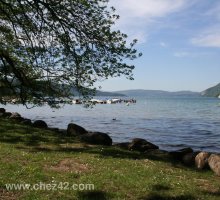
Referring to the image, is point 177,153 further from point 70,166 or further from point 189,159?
point 70,166

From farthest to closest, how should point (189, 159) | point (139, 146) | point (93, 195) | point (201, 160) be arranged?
point (139, 146) → point (189, 159) → point (201, 160) → point (93, 195)

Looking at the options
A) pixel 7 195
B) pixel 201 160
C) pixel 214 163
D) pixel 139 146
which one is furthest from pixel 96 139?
pixel 7 195

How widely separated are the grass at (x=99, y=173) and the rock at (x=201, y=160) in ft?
4.41

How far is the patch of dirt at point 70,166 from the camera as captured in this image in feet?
57.8

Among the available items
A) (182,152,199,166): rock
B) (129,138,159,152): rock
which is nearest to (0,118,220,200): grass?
(182,152,199,166): rock

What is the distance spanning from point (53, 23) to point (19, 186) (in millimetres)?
18422

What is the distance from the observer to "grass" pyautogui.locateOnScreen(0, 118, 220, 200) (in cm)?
1421

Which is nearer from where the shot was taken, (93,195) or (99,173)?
(93,195)

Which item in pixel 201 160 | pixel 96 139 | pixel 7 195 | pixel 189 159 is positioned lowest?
pixel 189 159

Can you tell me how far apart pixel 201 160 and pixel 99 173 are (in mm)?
8302

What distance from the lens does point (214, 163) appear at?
69.7 ft

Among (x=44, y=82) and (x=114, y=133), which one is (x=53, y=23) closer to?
(x=44, y=82)

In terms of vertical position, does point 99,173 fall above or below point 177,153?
above

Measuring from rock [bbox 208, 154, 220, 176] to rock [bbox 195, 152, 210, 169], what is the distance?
47 centimetres
